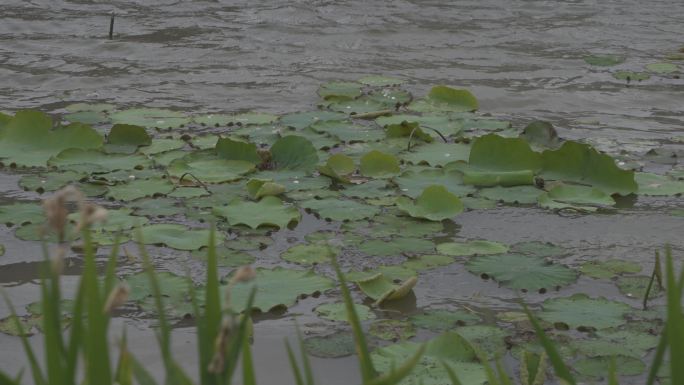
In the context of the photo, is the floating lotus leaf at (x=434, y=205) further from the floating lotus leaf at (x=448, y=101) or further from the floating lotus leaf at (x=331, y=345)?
the floating lotus leaf at (x=448, y=101)

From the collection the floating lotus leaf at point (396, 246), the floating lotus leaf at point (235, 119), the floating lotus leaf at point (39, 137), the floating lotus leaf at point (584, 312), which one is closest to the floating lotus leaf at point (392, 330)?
the floating lotus leaf at point (584, 312)

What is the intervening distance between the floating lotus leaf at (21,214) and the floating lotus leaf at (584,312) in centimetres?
146

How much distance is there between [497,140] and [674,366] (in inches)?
92.4

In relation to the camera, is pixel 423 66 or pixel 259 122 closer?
pixel 259 122

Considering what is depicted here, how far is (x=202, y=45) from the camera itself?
593 centimetres

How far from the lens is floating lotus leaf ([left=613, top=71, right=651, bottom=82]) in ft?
17.2

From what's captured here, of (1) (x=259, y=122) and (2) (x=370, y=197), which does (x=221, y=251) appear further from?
(1) (x=259, y=122)

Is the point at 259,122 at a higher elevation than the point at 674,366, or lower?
lower

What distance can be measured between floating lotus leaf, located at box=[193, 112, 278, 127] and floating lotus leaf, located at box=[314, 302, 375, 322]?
1776 millimetres

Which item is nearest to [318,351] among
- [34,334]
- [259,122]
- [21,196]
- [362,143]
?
[34,334]

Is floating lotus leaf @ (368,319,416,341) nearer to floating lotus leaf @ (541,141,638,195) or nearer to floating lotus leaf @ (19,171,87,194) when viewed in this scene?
floating lotus leaf @ (541,141,638,195)

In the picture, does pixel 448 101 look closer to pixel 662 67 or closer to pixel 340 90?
pixel 340 90

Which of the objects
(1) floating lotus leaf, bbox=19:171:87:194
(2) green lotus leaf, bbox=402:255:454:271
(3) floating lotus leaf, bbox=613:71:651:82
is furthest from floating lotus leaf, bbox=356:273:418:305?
(3) floating lotus leaf, bbox=613:71:651:82

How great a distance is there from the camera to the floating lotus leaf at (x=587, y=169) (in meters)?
3.44
